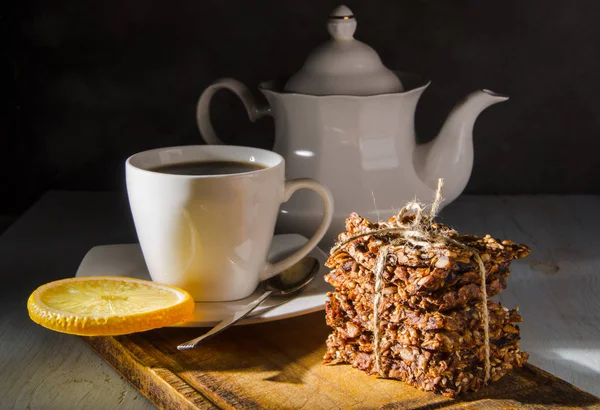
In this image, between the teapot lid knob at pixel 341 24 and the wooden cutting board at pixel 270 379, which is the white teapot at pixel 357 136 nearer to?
the teapot lid knob at pixel 341 24

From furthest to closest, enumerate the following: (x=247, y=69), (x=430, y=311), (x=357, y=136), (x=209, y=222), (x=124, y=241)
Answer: (x=247, y=69)
(x=124, y=241)
(x=357, y=136)
(x=209, y=222)
(x=430, y=311)

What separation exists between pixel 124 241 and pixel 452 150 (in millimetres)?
460

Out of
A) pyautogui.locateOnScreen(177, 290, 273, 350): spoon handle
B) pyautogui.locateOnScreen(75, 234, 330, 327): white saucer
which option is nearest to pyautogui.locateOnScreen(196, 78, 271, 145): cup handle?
pyautogui.locateOnScreen(75, 234, 330, 327): white saucer

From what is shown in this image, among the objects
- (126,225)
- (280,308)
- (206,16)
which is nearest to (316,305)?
(280,308)

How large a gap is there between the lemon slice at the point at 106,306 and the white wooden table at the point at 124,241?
0.20 feet

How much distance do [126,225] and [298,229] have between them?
0.31m

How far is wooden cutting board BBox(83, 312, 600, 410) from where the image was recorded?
23.6 inches

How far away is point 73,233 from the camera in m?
1.10

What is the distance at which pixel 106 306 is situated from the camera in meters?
0.69

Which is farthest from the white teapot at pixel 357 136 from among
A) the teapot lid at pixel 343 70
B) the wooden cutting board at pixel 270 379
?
the wooden cutting board at pixel 270 379

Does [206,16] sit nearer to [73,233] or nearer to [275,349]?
[73,233]

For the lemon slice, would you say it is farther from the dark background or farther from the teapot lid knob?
the dark background

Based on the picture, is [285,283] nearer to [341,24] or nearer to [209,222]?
[209,222]

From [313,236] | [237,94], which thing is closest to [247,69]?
[237,94]
